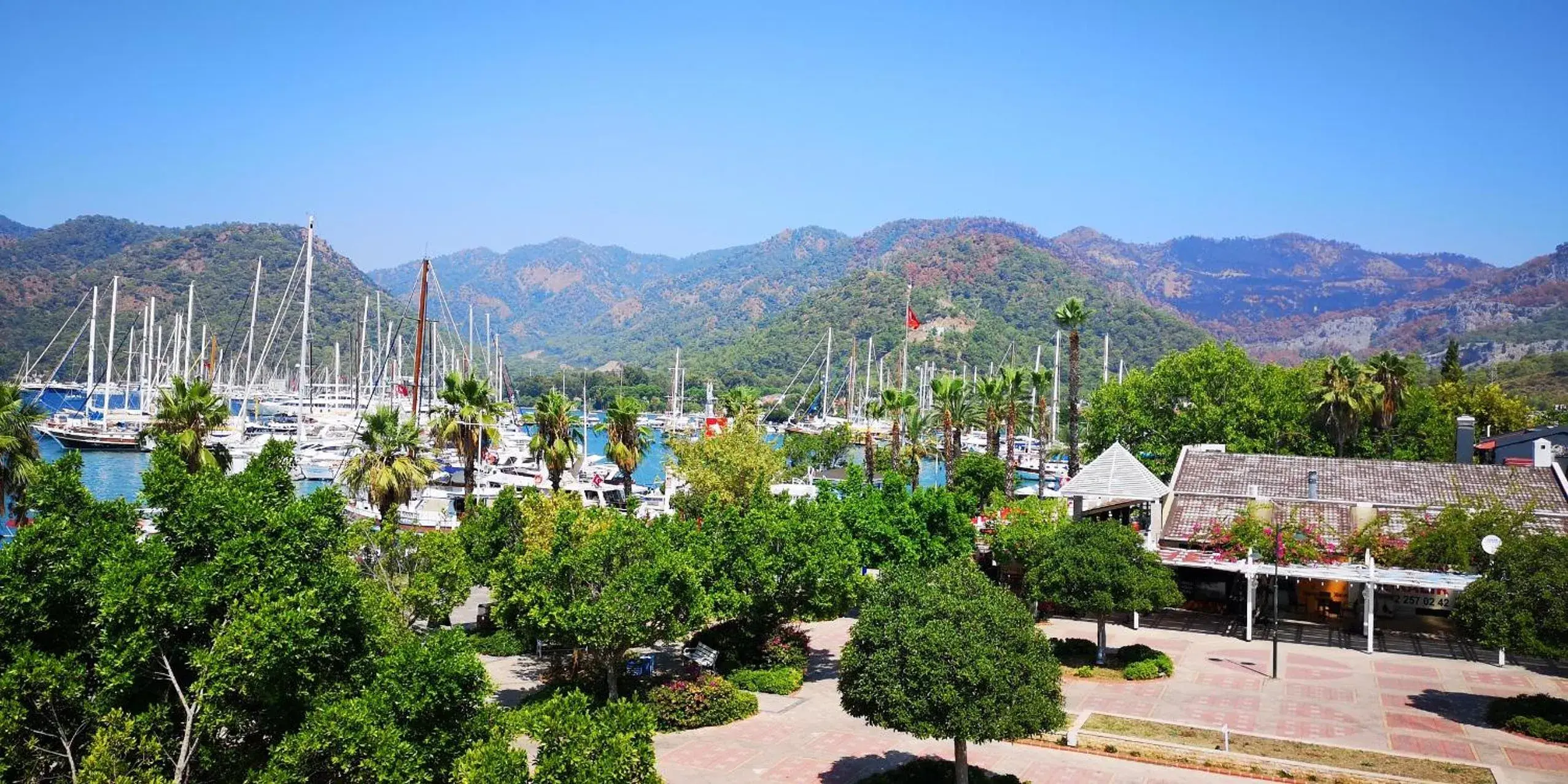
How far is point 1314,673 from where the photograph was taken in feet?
101

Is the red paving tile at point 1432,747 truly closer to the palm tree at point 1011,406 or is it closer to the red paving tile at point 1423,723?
the red paving tile at point 1423,723

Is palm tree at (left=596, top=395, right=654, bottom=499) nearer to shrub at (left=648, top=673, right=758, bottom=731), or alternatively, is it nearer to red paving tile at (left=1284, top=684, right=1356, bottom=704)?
shrub at (left=648, top=673, right=758, bottom=731)

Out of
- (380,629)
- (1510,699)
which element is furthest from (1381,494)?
(380,629)

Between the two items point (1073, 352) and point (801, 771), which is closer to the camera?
point (801, 771)

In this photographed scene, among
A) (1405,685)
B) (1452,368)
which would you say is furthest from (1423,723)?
(1452,368)

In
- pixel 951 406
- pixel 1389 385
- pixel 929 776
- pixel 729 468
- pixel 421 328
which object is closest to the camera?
pixel 929 776

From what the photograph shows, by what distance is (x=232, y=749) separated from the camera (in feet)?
50.1

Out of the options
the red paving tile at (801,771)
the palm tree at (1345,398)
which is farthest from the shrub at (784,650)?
the palm tree at (1345,398)

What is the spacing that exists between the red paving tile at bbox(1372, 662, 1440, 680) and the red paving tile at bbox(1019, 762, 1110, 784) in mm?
14413

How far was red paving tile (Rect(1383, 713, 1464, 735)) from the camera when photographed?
2509 cm

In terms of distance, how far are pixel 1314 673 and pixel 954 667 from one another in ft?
60.2

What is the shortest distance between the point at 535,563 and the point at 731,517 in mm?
6275

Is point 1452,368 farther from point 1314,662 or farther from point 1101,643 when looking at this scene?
point 1101,643

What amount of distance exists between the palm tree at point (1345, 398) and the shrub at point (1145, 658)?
28.8 meters
